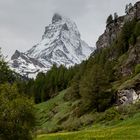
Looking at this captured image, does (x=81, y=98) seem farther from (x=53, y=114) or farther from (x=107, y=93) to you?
(x=107, y=93)

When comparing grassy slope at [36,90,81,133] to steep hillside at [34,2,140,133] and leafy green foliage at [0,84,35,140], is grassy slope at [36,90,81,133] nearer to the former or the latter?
steep hillside at [34,2,140,133]

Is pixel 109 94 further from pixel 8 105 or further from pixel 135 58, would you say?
pixel 8 105

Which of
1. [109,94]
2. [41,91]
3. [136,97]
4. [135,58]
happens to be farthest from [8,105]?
[41,91]

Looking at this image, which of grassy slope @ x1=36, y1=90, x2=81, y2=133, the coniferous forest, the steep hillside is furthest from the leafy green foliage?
grassy slope @ x1=36, y1=90, x2=81, y2=133

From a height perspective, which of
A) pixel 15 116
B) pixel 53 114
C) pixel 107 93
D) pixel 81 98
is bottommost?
pixel 15 116

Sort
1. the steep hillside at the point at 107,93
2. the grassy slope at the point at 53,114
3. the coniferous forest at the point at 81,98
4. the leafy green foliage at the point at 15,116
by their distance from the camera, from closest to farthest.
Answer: the leafy green foliage at the point at 15,116 → the coniferous forest at the point at 81,98 → the steep hillside at the point at 107,93 → the grassy slope at the point at 53,114

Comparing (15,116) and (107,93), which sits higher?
(107,93)

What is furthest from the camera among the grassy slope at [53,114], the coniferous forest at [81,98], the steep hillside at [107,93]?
the grassy slope at [53,114]

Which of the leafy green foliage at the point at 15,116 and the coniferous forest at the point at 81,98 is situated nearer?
the leafy green foliage at the point at 15,116

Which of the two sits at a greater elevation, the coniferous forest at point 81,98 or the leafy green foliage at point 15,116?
the coniferous forest at point 81,98

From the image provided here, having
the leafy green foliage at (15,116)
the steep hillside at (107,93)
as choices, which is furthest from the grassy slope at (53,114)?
the leafy green foliage at (15,116)

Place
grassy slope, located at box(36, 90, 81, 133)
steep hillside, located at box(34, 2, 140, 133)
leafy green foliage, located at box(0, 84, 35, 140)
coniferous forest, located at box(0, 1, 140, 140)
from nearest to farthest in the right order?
1. leafy green foliage, located at box(0, 84, 35, 140)
2. coniferous forest, located at box(0, 1, 140, 140)
3. steep hillside, located at box(34, 2, 140, 133)
4. grassy slope, located at box(36, 90, 81, 133)

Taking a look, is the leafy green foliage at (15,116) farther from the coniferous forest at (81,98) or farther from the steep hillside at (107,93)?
Answer: the steep hillside at (107,93)

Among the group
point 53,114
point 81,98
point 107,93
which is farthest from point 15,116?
point 53,114
